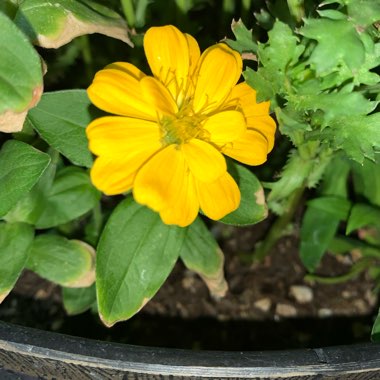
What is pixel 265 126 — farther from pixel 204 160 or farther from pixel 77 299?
pixel 77 299

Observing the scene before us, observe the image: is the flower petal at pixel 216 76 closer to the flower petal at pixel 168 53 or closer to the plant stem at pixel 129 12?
the flower petal at pixel 168 53

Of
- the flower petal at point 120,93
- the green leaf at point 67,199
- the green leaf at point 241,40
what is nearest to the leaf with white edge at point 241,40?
the green leaf at point 241,40

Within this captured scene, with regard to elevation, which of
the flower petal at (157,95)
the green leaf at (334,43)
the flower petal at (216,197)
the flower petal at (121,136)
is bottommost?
the flower petal at (216,197)

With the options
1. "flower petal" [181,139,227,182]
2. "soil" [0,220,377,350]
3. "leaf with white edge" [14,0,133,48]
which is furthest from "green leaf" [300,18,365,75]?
"soil" [0,220,377,350]

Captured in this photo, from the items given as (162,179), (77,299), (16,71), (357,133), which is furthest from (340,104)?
(77,299)

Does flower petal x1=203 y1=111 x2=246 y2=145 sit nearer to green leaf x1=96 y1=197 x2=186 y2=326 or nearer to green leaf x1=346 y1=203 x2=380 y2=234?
green leaf x1=96 y1=197 x2=186 y2=326

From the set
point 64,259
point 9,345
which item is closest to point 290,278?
point 64,259
